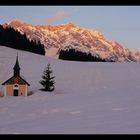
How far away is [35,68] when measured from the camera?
6388 cm

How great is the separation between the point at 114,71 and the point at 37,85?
23817mm

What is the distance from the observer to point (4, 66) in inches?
2384

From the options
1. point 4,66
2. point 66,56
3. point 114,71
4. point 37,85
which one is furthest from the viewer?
point 66,56

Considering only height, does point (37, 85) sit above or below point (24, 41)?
below
